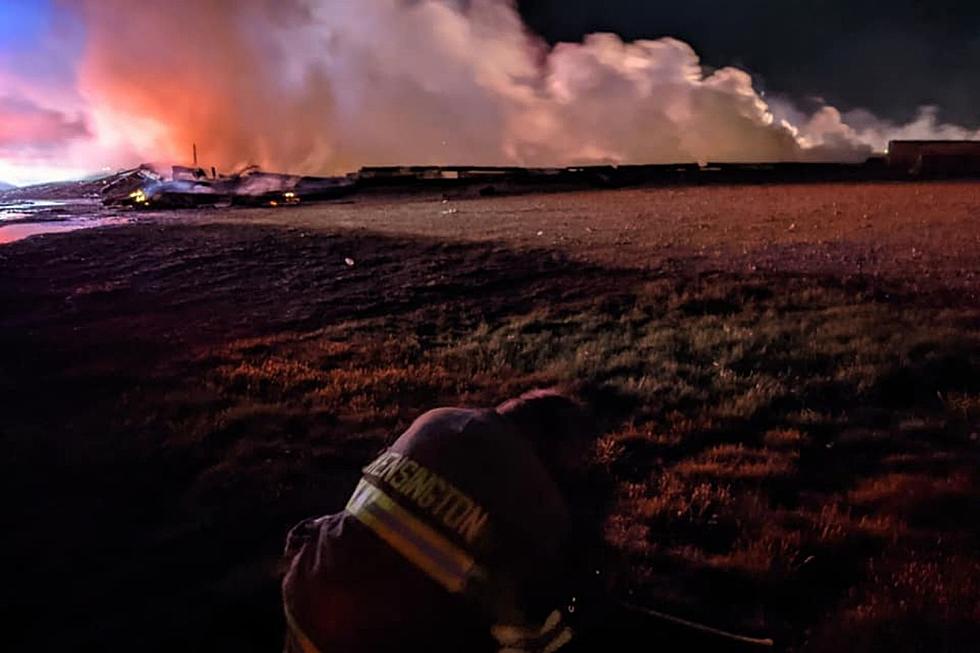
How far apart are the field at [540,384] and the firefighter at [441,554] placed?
2.03 metres

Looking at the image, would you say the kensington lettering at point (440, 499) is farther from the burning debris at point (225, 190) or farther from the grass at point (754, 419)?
the burning debris at point (225, 190)

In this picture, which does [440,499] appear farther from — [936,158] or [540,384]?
[936,158]

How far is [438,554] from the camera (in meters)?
2.52

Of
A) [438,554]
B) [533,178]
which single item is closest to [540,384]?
[438,554]

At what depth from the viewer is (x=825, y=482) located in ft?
20.2

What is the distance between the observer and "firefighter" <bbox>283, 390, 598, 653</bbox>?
2533mm

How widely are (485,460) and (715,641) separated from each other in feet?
5.36

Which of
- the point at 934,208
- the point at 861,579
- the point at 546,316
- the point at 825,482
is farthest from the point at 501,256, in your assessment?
the point at 934,208

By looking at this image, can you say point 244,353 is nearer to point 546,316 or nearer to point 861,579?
point 546,316

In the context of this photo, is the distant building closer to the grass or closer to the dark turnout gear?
the grass

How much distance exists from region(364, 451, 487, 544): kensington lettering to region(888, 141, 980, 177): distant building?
50185mm

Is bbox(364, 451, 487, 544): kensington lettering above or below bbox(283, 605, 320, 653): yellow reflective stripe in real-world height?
above

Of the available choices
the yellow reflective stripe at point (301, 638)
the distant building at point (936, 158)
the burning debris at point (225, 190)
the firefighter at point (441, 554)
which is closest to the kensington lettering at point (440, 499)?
the firefighter at point (441, 554)

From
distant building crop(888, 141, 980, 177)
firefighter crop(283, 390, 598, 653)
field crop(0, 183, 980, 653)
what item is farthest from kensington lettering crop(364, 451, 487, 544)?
distant building crop(888, 141, 980, 177)
